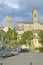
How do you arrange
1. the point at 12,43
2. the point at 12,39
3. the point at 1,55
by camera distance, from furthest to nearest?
1. the point at 12,39
2. the point at 12,43
3. the point at 1,55

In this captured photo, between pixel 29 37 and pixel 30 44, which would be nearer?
pixel 30 44

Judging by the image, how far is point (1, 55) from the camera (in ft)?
169

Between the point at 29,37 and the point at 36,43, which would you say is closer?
the point at 29,37

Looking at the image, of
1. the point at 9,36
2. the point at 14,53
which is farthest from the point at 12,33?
the point at 14,53

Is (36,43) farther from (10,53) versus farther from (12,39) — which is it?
(10,53)

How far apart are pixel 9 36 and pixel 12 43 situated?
46.7 ft

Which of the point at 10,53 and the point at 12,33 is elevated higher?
the point at 12,33

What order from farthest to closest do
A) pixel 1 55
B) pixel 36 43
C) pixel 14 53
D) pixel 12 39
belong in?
pixel 36 43
pixel 12 39
pixel 14 53
pixel 1 55

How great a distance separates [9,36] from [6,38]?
1900 mm

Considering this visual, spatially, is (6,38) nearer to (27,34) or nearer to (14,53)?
(27,34)

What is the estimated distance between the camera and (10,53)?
54031 millimetres

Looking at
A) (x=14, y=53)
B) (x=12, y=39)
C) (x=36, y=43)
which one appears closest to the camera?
(x=14, y=53)

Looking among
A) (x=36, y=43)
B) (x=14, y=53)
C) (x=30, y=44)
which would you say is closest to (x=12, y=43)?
(x=30, y=44)

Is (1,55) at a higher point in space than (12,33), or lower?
lower
